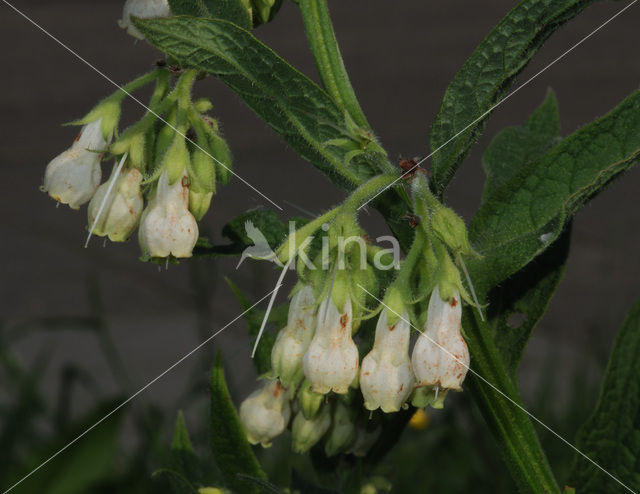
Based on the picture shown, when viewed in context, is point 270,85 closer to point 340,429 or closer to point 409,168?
point 409,168

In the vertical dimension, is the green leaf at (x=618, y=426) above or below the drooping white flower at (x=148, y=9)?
below

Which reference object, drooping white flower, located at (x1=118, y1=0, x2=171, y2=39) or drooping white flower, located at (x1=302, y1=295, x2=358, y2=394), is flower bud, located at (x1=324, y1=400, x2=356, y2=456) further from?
drooping white flower, located at (x1=118, y1=0, x2=171, y2=39)

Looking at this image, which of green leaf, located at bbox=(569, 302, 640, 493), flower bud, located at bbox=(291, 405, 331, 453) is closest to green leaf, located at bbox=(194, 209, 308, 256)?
flower bud, located at bbox=(291, 405, 331, 453)

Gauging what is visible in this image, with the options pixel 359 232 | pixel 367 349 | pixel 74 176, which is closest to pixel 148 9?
pixel 74 176

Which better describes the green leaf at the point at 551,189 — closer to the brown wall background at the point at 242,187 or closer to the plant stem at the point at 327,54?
the plant stem at the point at 327,54

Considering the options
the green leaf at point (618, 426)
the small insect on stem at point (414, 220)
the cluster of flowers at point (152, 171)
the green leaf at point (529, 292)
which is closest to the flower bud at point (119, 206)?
the cluster of flowers at point (152, 171)
